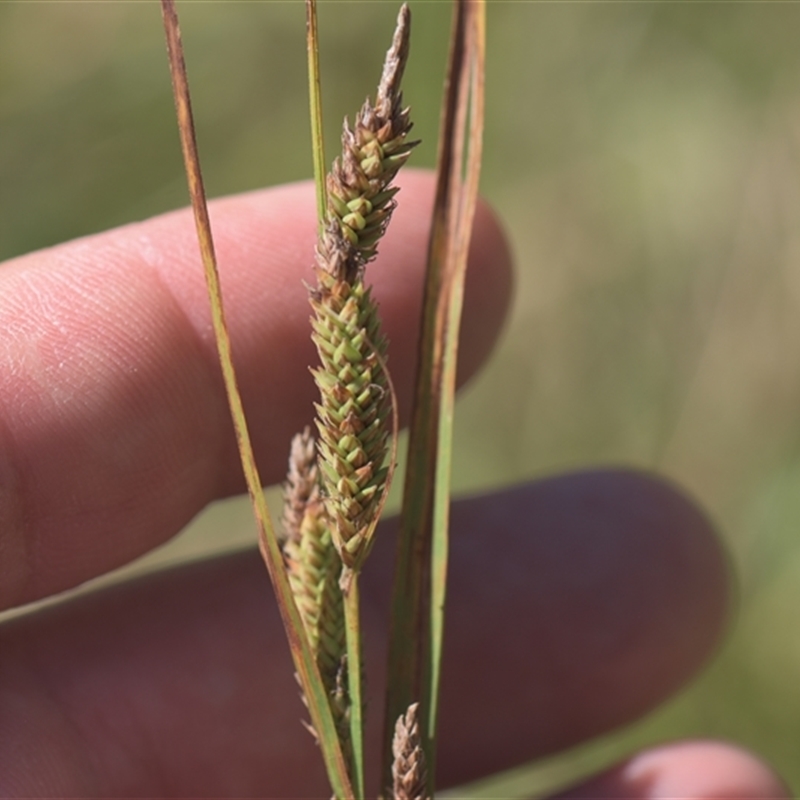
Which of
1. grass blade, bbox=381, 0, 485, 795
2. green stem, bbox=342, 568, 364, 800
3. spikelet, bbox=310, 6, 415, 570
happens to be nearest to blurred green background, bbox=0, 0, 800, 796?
grass blade, bbox=381, 0, 485, 795

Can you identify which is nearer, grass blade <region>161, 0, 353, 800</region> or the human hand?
grass blade <region>161, 0, 353, 800</region>

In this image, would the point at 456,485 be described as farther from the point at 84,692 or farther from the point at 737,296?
the point at 84,692

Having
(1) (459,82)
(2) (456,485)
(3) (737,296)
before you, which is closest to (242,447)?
(1) (459,82)

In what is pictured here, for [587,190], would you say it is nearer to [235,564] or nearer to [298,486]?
[235,564]

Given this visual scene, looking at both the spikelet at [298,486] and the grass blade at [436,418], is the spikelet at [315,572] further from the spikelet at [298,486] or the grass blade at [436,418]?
the grass blade at [436,418]

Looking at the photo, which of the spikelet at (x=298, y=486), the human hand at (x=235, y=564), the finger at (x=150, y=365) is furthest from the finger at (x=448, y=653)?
the spikelet at (x=298, y=486)

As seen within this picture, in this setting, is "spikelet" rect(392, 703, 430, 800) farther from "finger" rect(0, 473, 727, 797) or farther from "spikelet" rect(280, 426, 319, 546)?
"finger" rect(0, 473, 727, 797)

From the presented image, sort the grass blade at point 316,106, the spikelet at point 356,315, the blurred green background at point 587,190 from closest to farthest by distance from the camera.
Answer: the spikelet at point 356,315
the grass blade at point 316,106
the blurred green background at point 587,190
